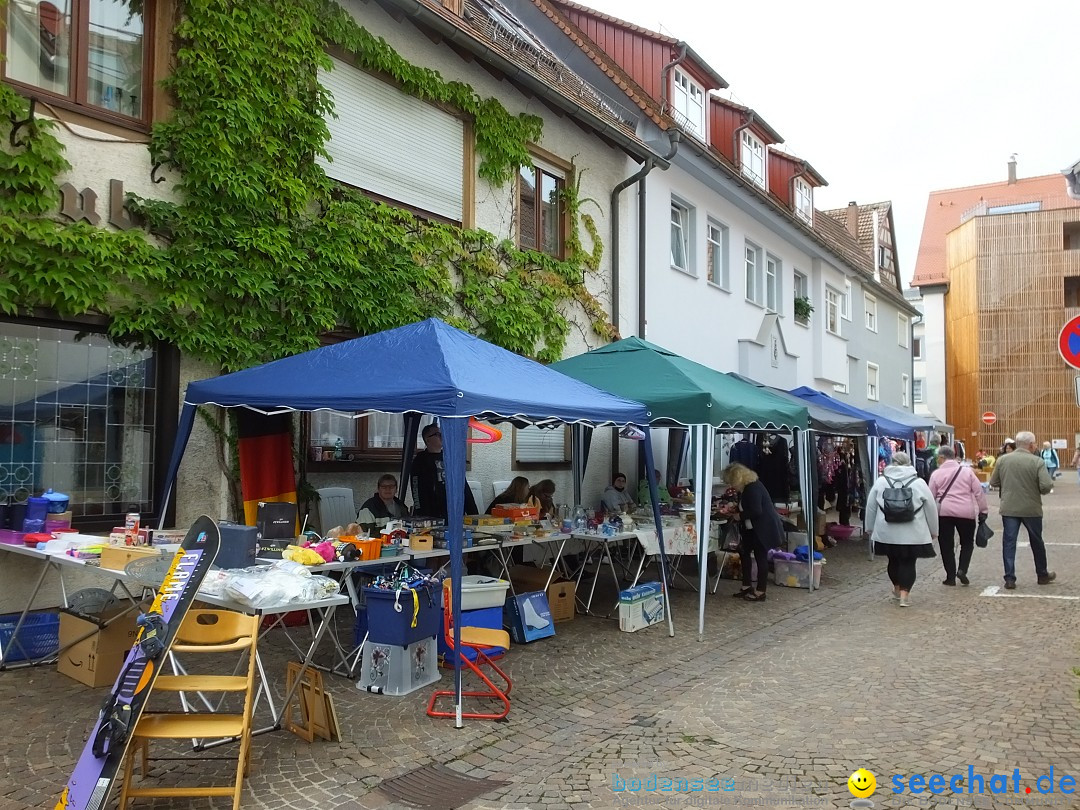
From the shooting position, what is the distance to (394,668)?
5660 millimetres

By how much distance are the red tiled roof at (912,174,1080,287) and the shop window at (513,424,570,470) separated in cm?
4541

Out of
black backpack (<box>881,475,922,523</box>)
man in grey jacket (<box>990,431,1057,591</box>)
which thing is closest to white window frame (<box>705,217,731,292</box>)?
man in grey jacket (<box>990,431,1057,591</box>)

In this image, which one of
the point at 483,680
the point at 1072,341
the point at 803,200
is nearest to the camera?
the point at 483,680

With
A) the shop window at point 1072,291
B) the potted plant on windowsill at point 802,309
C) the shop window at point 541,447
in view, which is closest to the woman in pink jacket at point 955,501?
the shop window at point 541,447

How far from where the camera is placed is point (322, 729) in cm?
473

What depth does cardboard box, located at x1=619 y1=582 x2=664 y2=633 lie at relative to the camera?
778cm

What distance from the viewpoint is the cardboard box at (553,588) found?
26.6 feet

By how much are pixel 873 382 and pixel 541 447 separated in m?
19.0

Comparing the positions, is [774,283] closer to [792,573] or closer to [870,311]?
[870,311]

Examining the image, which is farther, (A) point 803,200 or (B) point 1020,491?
(A) point 803,200

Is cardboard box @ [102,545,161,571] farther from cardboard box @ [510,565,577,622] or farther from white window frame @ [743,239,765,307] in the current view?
white window frame @ [743,239,765,307]

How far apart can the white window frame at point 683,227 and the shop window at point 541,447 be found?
460 cm

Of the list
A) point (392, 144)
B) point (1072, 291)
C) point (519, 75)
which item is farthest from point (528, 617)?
point (1072, 291)

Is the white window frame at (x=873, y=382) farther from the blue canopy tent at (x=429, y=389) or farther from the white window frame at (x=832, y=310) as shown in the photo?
the blue canopy tent at (x=429, y=389)
